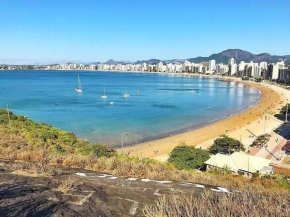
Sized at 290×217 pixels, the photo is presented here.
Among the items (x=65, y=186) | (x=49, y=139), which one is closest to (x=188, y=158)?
(x=49, y=139)

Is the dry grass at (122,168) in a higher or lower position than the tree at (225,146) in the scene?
higher


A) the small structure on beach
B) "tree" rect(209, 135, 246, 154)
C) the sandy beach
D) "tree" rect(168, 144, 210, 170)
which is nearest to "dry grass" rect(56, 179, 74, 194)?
the small structure on beach

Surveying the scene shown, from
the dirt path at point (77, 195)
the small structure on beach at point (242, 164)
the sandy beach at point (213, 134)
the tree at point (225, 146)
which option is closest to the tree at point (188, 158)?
the small structure on beach at point (242, 164)

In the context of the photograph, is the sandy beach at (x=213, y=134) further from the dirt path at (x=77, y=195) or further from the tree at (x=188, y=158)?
the dirt path at (x=77, y=195)

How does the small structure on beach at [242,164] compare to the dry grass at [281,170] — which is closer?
the small structure on beach at [242,164]

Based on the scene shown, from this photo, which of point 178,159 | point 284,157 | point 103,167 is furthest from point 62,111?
point 103,167
